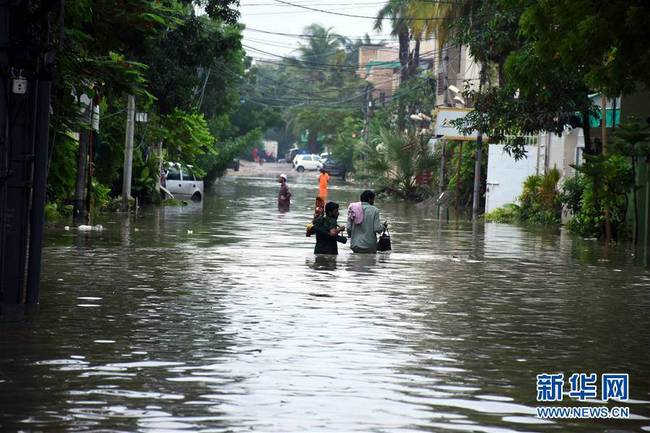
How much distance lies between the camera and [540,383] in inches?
393

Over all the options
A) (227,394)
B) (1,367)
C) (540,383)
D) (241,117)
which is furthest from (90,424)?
(241,117)

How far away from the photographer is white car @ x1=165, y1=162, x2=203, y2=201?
171 ft

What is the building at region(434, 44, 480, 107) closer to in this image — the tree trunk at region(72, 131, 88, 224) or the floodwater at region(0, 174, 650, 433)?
the tree trunk at region(72, 131, 88, 224)

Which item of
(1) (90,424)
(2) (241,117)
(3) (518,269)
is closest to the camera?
(1) (90,424)

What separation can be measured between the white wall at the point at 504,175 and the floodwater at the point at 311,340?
2248 cm

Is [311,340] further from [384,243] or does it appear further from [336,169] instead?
[336,169]

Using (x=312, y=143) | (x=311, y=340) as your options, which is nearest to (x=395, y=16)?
(x=312, y=143)

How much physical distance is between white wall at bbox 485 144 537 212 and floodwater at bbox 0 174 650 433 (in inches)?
885

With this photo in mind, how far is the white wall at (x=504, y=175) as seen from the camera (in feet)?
151

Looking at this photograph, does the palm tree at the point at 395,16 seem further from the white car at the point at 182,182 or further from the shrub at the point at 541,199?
the shrub at the point at 541,199

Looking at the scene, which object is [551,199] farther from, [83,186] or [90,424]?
[90,424]

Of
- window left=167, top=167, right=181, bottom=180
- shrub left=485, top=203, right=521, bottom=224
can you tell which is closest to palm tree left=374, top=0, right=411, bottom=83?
window left=167, top=167, right=181, bottom=180

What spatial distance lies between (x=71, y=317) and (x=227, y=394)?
4.52 metres

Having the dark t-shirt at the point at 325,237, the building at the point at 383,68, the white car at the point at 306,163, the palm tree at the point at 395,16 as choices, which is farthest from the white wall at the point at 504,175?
the white car at the point at 306,163
